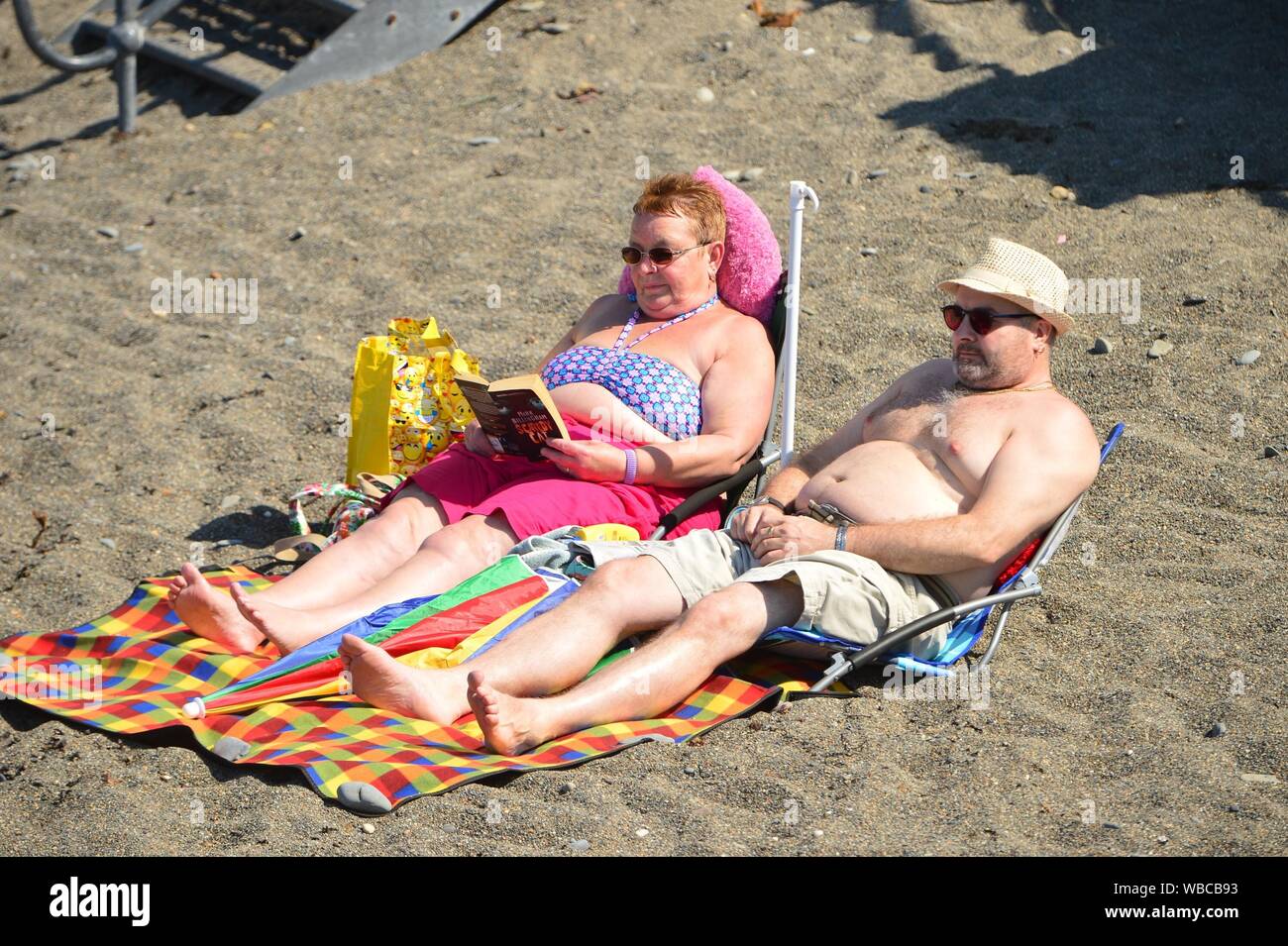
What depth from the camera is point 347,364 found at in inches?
235

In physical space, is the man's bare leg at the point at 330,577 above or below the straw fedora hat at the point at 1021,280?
below

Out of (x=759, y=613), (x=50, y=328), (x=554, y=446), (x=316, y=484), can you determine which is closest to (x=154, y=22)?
(x=50, y=328)

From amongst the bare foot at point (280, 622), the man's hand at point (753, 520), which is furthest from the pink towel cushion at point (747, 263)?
the bare foot at point (280, 622)

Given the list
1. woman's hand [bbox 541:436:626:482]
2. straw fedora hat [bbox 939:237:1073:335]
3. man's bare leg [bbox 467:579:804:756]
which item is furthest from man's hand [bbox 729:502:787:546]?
straw fedora hat [bbox 939:237:1073:335]

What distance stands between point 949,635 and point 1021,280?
0.98m

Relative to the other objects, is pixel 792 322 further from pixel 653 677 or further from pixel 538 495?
pixel 653 677

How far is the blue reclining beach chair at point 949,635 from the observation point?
364 cm

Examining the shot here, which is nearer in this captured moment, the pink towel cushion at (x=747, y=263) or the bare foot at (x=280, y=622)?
the bare foot at (x=280, y=622)

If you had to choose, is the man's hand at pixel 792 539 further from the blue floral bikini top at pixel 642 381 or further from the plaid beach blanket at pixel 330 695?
the blue floral bikini top at pixel 642 381

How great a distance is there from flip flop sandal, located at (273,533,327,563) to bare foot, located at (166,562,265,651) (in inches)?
24.6

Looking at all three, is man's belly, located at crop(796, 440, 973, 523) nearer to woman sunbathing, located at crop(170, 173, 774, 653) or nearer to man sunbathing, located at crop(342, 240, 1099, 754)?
man sunbathing, located at crop(342, 240, 1099, 754)

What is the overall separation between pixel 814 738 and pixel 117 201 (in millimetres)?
5448

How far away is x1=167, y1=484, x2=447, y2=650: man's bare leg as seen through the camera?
13.0ft
